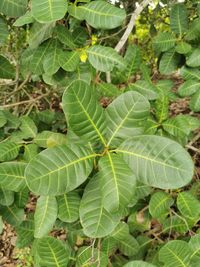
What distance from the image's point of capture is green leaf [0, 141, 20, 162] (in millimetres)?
1449

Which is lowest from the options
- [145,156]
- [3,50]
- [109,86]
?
[3,50]

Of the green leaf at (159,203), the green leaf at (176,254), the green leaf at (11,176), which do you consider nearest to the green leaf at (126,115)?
the green leaf at (11,176)

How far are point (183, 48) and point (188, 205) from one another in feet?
2.41

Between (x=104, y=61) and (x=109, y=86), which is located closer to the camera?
(x=104, y=61)

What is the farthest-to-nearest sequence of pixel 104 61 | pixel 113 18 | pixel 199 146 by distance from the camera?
pixel 199 146 → pixel 104 61 → pixel 113 18

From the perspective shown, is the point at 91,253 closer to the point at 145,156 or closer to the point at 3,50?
the point at 145,156

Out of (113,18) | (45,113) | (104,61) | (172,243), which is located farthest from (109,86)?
(172,243)

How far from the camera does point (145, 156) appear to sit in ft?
3.50

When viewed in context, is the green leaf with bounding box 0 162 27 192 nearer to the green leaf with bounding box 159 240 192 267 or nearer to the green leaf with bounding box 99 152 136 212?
the green leaf with bounding box 99 152 136 212

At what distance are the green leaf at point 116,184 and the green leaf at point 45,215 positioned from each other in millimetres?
321

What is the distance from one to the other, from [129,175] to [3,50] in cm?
210

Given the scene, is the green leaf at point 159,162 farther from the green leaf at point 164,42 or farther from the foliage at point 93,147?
the green leaf at point 164,42

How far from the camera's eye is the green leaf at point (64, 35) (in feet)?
4.75

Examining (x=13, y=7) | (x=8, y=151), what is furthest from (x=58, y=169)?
(x=13, y=7)
